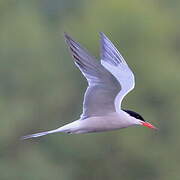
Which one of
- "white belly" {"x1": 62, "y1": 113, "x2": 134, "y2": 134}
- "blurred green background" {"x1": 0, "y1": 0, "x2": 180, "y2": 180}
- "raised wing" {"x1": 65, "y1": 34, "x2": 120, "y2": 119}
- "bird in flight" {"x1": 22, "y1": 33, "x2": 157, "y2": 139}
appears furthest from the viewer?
"blurred green background" {"x1": 0, "y1": 0, "x2": 180, "y2": 180}

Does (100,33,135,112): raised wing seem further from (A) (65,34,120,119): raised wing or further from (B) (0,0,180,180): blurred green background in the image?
(B) (0,0,180,180): blurred green background

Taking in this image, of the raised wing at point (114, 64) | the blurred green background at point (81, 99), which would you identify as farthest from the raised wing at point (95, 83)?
the blurred green background at point (81, 99)

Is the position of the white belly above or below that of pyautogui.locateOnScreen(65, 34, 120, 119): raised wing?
below

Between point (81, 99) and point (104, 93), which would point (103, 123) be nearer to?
point (104, 93)

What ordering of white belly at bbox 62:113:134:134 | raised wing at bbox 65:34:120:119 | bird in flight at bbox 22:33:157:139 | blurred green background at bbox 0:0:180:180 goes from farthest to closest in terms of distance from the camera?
1. blurred green background at bbox 0:0:180:180
2. white belly at bbox 62:113:134:134
3. bird in flight at bbox 22:33:157:139
4. raised wing at bbox 65:34:120:119

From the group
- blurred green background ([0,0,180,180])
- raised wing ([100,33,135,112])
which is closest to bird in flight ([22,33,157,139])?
raised wing ([100,33,135,112])

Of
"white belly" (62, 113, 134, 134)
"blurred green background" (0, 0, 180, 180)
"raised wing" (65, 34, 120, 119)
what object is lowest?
"blurred green background" (0, 0, 180, 180)

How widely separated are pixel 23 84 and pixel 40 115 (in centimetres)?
140

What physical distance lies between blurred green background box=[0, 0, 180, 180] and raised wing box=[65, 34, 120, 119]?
8.16 m

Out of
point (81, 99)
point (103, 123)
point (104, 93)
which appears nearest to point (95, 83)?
point (104, 93)

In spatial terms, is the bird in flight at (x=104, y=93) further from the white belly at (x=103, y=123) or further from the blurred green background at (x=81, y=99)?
the blurred green background at (x=81, y=99)

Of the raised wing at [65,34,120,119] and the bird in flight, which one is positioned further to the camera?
the bird in flight

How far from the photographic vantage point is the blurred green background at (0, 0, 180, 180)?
1936 cm

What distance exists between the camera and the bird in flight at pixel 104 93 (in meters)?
8.51
